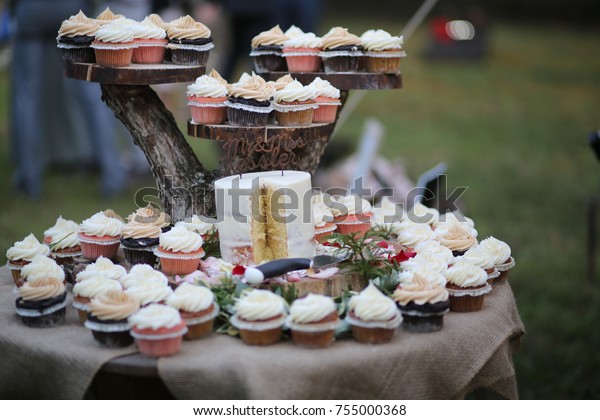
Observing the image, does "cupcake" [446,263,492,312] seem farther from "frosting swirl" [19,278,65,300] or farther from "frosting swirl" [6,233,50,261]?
"frosting swirl" [6,233,50,261]

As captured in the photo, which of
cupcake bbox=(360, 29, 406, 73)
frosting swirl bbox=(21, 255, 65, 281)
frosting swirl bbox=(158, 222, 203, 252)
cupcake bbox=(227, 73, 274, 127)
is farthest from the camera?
cupcake bbox=(360, 29, 406, 73)

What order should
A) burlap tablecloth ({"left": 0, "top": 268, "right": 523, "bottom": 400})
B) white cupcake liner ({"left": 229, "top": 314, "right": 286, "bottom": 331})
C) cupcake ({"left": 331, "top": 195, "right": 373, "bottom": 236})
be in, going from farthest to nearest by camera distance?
1. cupcake ({"left": 331, "top": 195, "right": 373, "bottom": 236})
2. white cupcake liner ({"left": 229, "top": 314, "right": 286, "bottom": 331})
3. burlap tablecloth ({"left": 0, "top": 268, "right": 523, "bottom": 400})

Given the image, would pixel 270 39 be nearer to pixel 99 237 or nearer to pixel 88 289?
pixel 99 237

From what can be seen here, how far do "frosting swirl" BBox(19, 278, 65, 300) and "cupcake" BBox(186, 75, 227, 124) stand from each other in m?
0.74

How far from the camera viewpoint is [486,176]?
8.14 metres

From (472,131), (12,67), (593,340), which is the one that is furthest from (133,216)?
(472,131)

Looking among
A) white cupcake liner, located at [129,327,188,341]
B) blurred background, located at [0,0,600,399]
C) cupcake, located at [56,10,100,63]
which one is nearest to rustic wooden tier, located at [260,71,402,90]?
cupcake, located at [56,10,100,63]

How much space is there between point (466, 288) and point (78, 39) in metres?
1.51

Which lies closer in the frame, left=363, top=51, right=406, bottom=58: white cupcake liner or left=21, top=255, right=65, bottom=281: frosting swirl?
left=21, top=255, right=65, bottom=281: frosting swirl

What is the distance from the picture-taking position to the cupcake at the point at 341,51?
308 centimetres

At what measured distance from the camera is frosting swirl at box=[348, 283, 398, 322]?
2215 mm

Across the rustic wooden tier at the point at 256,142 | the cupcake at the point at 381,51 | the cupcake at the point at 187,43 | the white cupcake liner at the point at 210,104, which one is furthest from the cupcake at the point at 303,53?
the white cupcake liner at the point at 210,104

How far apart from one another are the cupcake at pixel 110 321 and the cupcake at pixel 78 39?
929 mm

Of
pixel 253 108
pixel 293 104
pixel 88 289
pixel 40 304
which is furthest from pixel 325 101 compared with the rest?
pixel 40 304
